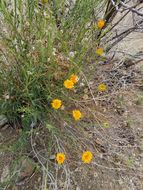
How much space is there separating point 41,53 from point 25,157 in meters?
0.47

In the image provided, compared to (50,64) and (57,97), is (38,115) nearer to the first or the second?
(57,97)

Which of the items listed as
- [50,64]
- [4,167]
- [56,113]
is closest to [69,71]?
[50,64]

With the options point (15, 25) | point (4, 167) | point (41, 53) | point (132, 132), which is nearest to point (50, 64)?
point (41, 53)

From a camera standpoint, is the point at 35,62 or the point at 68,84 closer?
the point at 68,84

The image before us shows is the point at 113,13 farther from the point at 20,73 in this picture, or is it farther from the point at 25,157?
the point at 25,157

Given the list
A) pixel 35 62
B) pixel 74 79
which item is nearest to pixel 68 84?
pixel 74 79

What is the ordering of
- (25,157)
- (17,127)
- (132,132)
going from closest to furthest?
(25,157)
(17,127)
(132,132)

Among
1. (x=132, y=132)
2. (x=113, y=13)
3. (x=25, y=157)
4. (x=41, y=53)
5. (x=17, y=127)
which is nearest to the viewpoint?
(x=41, y=53)

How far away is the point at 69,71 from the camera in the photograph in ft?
4.20

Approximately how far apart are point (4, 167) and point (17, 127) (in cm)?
20

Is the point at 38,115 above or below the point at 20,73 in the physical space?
below

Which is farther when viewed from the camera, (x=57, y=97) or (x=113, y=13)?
(x=113, y=13)

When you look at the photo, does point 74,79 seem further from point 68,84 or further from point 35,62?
point 35,62

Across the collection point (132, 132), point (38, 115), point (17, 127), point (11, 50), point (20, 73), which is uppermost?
point (11, 50)
